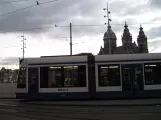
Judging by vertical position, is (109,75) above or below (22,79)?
above

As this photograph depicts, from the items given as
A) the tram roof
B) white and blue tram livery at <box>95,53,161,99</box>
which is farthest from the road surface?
the tram roof

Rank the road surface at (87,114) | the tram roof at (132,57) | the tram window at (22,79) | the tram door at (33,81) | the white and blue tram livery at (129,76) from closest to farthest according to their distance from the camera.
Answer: the road surface at (87,114) < the white and blue tram livery at (129,76) < the tram roof at (132,57) < the tram door at (33,81) < the tram window at (22,79)

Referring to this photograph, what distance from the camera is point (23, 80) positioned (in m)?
24.9

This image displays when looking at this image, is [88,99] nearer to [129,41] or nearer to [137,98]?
[137,98]

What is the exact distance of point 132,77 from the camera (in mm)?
23750

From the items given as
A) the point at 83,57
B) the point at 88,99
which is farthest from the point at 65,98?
the point at 83,57

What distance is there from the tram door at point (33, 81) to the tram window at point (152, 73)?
8548 mm

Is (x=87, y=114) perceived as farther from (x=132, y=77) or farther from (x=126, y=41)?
(x=126, y=41)

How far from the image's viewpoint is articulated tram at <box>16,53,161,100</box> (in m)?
23.7

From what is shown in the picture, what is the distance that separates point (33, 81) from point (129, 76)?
24.8 feet

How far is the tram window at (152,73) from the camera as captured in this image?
23594 mm

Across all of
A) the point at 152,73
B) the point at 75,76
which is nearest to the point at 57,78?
the point at 75,76

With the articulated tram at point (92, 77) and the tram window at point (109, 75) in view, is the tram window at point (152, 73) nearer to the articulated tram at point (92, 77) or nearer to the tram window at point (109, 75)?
the articulated tram at point (92, 77)

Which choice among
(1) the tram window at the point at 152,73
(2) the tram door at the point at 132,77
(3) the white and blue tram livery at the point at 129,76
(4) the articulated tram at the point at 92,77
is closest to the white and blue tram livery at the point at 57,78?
(4) the articulated tram at the point at 92,77
